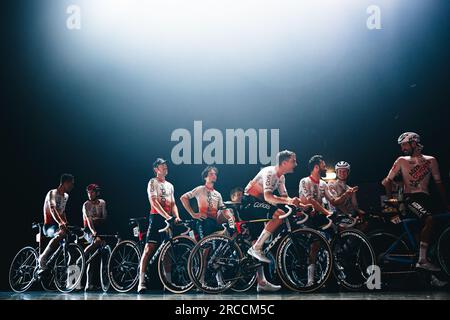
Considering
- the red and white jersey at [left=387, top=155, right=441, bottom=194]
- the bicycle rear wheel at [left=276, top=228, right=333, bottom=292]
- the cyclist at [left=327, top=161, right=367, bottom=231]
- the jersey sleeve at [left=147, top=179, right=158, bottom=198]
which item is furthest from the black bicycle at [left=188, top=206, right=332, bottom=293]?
the red and white jersey at [left=387, top=155, right=441, bottom=194]

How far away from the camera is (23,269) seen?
21.9 feet

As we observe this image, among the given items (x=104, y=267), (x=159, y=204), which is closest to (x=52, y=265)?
(x=104, y=267)

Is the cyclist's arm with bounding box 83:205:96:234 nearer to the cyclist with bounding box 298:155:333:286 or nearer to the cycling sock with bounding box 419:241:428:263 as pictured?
the cyclist with bounding box 298:155:333:286

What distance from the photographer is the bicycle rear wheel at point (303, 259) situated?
5.99 metres

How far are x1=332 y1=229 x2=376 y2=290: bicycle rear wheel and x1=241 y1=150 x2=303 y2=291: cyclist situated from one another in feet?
2.09

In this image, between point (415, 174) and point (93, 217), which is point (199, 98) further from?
point (415, 174)

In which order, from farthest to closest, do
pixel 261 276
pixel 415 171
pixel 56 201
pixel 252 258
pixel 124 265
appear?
pixel 56 201, pixel 124 265, pixel 415 171, pixel 261 276, pixel 252 258

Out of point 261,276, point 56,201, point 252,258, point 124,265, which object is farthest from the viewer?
point 56,201

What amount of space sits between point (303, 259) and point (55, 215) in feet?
9.53

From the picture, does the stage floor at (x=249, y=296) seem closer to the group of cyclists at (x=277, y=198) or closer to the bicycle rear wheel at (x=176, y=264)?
the bicycle rear wheel at (x=176, y=264)

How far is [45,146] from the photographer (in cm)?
664

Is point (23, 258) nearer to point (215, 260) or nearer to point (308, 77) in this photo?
point (215, 260)

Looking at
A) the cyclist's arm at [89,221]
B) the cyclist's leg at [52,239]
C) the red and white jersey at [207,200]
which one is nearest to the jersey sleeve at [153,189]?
the red and white jersey at [207,200]
